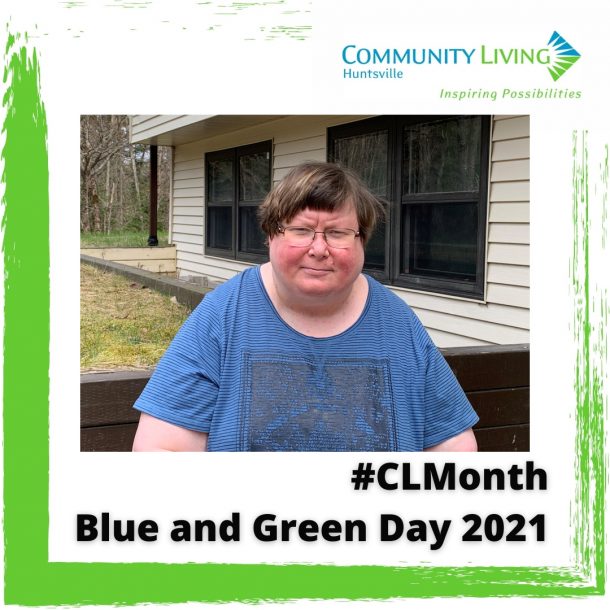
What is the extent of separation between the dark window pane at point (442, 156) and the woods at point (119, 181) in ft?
23.5

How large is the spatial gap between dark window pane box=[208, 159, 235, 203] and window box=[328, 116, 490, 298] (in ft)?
10.5

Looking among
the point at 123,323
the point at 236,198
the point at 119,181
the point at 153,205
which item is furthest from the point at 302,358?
the point at 119,181

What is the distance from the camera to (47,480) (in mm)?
1827

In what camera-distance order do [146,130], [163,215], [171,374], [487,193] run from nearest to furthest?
[171,374]
[487,193]
[146,130]
[163,215]

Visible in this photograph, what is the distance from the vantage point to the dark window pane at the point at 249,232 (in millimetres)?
7433

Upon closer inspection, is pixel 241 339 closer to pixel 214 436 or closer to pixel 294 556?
pixel 214 436

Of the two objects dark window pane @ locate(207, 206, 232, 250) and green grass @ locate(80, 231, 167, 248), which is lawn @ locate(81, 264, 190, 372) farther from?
green grass @ locate(80, 231, 167, 248)

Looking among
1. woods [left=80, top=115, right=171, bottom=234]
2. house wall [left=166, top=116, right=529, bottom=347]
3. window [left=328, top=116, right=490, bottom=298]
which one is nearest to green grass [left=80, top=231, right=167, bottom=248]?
woods [left=80, top=115, right=171, bottom=234]

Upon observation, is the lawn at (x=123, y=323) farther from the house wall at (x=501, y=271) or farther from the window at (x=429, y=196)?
the house wall at (x=501, y=271)

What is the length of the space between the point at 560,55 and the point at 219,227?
690 centimetres

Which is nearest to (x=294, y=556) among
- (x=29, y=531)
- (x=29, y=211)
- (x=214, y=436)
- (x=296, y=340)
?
(x=214, y=436)

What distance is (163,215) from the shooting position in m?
17.3

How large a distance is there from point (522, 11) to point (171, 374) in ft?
4.10

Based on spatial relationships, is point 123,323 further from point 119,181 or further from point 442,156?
point 119,181
